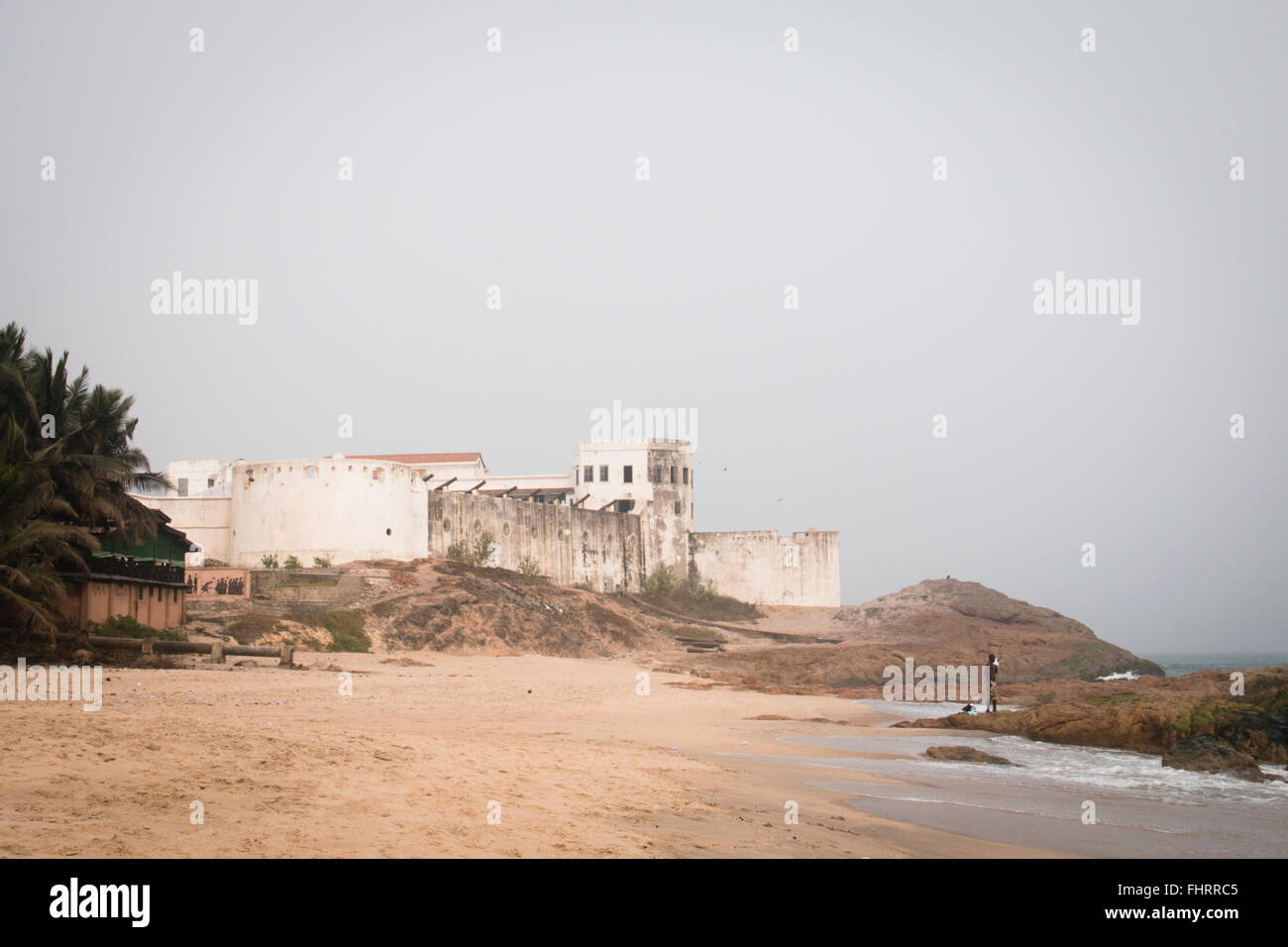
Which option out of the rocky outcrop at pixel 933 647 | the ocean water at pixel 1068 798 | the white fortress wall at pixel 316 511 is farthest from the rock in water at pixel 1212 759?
the white fortress wall at pixel 316 511

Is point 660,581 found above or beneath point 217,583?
beneath

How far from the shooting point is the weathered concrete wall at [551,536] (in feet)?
153

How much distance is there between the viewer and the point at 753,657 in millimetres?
40906

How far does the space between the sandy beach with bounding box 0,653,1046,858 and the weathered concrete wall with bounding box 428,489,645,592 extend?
2840 centimetres

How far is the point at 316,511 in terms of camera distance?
4200cm

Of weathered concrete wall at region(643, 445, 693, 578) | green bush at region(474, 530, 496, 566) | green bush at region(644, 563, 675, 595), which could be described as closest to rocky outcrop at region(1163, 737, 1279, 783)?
green bush at region(474, 530, 496, 566)

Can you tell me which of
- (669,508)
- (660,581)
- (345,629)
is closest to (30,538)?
(345,629)

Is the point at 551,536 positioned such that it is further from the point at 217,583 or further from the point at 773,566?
the point at 217,583

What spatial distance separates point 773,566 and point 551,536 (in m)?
14.8

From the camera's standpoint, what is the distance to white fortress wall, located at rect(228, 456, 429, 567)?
41875 mm

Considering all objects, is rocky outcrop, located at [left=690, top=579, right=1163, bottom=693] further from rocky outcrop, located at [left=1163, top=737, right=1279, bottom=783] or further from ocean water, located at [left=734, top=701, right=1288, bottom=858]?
rocky outcrop, located at [left=1163, top=737, right=1279, bottom=783]

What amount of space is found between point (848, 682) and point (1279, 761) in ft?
72.5
